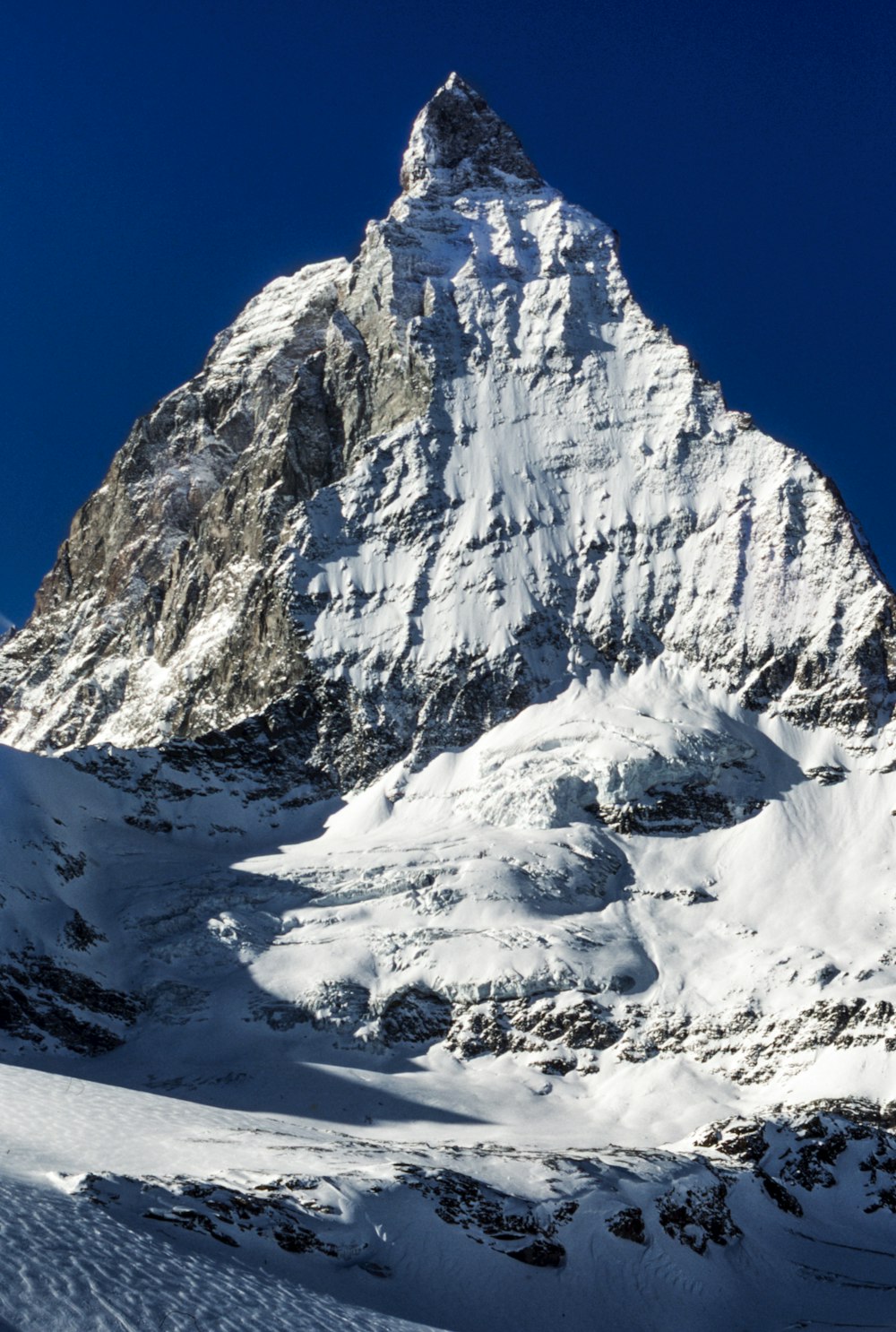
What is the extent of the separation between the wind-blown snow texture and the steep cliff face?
44 cm

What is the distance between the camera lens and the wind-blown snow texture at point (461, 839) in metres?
59.1

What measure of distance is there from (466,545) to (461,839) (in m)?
36.8

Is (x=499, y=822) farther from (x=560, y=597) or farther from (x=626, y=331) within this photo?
(x=626, y=331)

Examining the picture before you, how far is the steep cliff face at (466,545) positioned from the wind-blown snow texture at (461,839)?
437 mm

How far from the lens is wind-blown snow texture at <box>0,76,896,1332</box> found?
194 ft

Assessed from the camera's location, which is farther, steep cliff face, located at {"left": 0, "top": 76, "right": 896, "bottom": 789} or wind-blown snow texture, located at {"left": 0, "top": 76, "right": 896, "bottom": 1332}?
steep cliff face, located at {"left": 0, "top": 76, "right": 896, "bottom": 789}

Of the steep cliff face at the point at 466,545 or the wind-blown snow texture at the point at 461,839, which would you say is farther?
the steep cliff face at the point at 466,545

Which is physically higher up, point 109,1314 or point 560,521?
point 560,521

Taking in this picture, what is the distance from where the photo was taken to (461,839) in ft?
Result: 415

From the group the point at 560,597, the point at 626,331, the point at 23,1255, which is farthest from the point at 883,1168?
the point at 626,331

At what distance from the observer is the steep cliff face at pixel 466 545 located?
143500mm

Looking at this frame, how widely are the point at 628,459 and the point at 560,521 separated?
10.5m

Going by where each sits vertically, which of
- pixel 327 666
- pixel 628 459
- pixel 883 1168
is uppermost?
pixel 628 459

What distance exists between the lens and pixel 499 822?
130 meters
